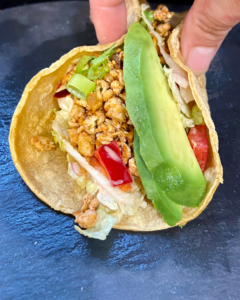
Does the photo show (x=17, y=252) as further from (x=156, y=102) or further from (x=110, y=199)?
(x=156, y=102)

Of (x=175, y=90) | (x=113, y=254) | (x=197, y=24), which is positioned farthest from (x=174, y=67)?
(x=113, y=254)

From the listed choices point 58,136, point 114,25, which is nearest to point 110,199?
point 58,136

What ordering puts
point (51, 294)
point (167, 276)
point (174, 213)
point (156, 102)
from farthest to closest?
point (167, 276) < point (51, 294) < point (174, 213) < point (156, 102)

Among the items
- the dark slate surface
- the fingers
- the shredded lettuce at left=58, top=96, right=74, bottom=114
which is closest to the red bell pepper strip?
the shredded lettuce at left=58, top=96, right=74, bottom=114

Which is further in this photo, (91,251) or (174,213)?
(91,251)

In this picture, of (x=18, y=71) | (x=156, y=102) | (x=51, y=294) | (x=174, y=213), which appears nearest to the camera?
(x=156, y=102)

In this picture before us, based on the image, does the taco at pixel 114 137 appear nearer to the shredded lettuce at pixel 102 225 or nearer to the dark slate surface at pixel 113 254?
the shredded lettuce at pixel 102 225

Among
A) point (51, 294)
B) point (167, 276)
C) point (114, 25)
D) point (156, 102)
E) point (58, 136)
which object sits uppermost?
point (114, 25)

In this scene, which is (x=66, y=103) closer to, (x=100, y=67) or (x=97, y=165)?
(x=100, y=67)
